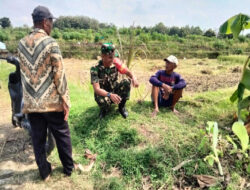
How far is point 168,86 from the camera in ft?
10.3

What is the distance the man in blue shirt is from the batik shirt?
1.69 meters

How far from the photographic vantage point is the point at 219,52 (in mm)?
16812

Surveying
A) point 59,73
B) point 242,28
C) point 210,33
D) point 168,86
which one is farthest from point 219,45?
point 59,73

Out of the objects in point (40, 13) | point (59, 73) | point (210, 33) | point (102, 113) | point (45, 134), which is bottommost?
point (102, 113)

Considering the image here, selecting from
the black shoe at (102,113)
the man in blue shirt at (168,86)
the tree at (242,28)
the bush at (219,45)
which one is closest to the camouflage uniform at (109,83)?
the black shoe at (102,113)

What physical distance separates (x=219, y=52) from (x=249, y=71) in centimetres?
1675

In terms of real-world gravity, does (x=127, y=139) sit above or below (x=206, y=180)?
above

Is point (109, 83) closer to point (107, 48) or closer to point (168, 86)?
point (107, 48)

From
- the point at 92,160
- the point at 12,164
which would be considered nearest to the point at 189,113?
the point at 92,160

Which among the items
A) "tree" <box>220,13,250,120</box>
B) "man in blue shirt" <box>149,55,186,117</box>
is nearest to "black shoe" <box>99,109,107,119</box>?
"man in blue shirt" <box>149,55,186,117</box>

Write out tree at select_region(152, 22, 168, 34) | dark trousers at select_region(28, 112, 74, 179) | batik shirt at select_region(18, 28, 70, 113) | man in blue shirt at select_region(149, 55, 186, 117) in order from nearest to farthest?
batik shirt at select_region(18, 28, 70, 113), dark trousers at select_region(28, 112, 74, 179), man in blue shirt at select_region(149, 55, 186, 117), tree at select_region(152, 22, 168, 34)

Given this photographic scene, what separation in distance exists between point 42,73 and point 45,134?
0.71 m

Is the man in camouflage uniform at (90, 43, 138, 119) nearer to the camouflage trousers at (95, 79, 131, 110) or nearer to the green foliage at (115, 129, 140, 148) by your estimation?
the camouflage trousers at (95, 79, 131, 110)

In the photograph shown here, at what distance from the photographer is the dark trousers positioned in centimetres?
206
